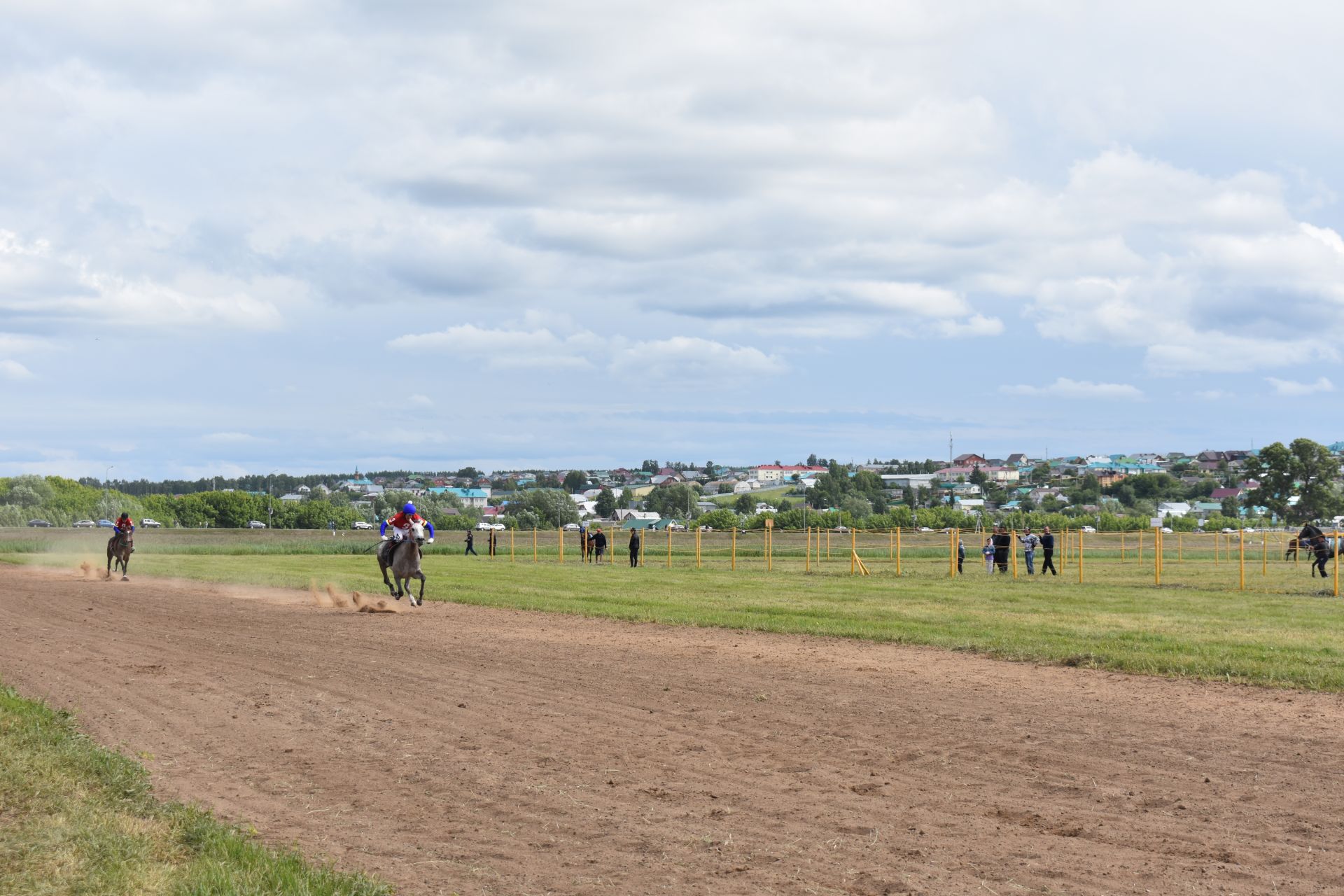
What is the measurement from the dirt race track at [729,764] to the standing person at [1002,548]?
25340mm

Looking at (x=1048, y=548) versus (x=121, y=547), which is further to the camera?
(x=1048, y=548)

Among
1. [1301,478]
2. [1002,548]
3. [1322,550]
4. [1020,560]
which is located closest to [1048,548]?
[1002,548]

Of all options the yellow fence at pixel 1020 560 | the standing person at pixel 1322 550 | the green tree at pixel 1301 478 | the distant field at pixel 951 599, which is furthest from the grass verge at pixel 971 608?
the green tree at pixel 1301 478

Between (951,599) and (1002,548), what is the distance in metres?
14.3

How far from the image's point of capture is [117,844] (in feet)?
25.7

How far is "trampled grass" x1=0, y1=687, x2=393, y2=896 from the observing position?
7.09 m

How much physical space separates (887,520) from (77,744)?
103347 millimetres

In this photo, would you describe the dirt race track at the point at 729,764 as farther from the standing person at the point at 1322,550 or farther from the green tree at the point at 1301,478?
the green tree at the point at 1301,478

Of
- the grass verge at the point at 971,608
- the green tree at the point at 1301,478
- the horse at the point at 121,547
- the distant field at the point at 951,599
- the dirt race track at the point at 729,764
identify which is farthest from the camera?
the green tree at the point at 1301,478

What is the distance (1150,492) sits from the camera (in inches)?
7569

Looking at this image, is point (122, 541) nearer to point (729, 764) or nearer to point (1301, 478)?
point (729, 764)

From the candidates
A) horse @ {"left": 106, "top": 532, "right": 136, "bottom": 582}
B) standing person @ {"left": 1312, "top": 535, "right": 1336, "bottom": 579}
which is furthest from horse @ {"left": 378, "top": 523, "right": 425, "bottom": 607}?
standing person @ {"left": 1312, "top": 535, "right": 1336, "bottom": 579}

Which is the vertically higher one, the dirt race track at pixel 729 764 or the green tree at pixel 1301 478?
the green tree at pixel 1301 478

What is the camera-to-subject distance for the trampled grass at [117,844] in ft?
23.3
